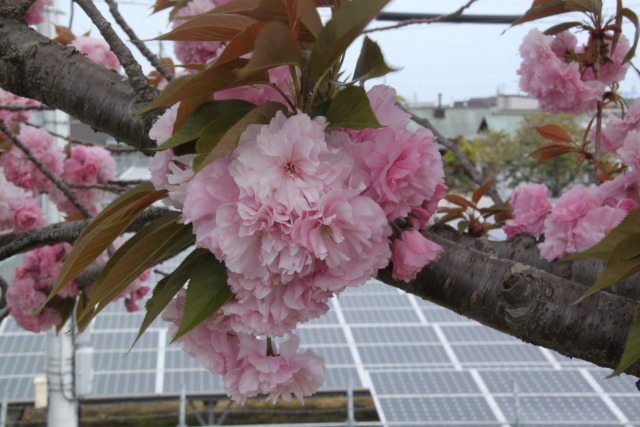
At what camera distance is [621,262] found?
55 cm

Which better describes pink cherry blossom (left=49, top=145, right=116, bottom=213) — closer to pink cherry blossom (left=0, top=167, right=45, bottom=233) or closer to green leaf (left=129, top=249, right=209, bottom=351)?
pink cherry blossom (left=0, top=167, right=45, bottom=233)

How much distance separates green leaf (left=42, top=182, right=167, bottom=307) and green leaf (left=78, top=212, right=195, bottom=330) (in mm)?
17

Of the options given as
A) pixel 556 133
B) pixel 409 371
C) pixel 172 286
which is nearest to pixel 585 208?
pixel 556 133

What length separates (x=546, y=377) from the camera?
18.4 ft

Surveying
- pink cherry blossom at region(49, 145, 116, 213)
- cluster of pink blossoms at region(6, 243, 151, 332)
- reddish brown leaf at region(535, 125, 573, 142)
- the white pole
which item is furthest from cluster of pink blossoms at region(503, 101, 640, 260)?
the white pole

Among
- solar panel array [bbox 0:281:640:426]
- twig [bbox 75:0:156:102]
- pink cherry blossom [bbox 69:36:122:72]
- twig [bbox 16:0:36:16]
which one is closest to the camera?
twig [bbox 75:0:156:102]

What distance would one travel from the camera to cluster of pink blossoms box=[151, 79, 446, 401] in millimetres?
490

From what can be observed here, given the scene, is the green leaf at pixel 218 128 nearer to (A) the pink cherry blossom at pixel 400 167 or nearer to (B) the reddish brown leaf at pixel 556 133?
(A) the pink cherry blossom at pixel 400 167

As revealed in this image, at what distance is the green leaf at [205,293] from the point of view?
52cm

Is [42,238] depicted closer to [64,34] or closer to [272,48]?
[272,48]

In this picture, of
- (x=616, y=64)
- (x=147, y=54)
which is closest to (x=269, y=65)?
(x=147, y=54)

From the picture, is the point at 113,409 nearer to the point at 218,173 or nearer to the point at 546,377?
the point at 546,377

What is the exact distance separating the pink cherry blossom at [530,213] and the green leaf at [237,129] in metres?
0.83

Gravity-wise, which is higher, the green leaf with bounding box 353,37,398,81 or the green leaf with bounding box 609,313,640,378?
the green leaf with bounding box 353,37,398,81
